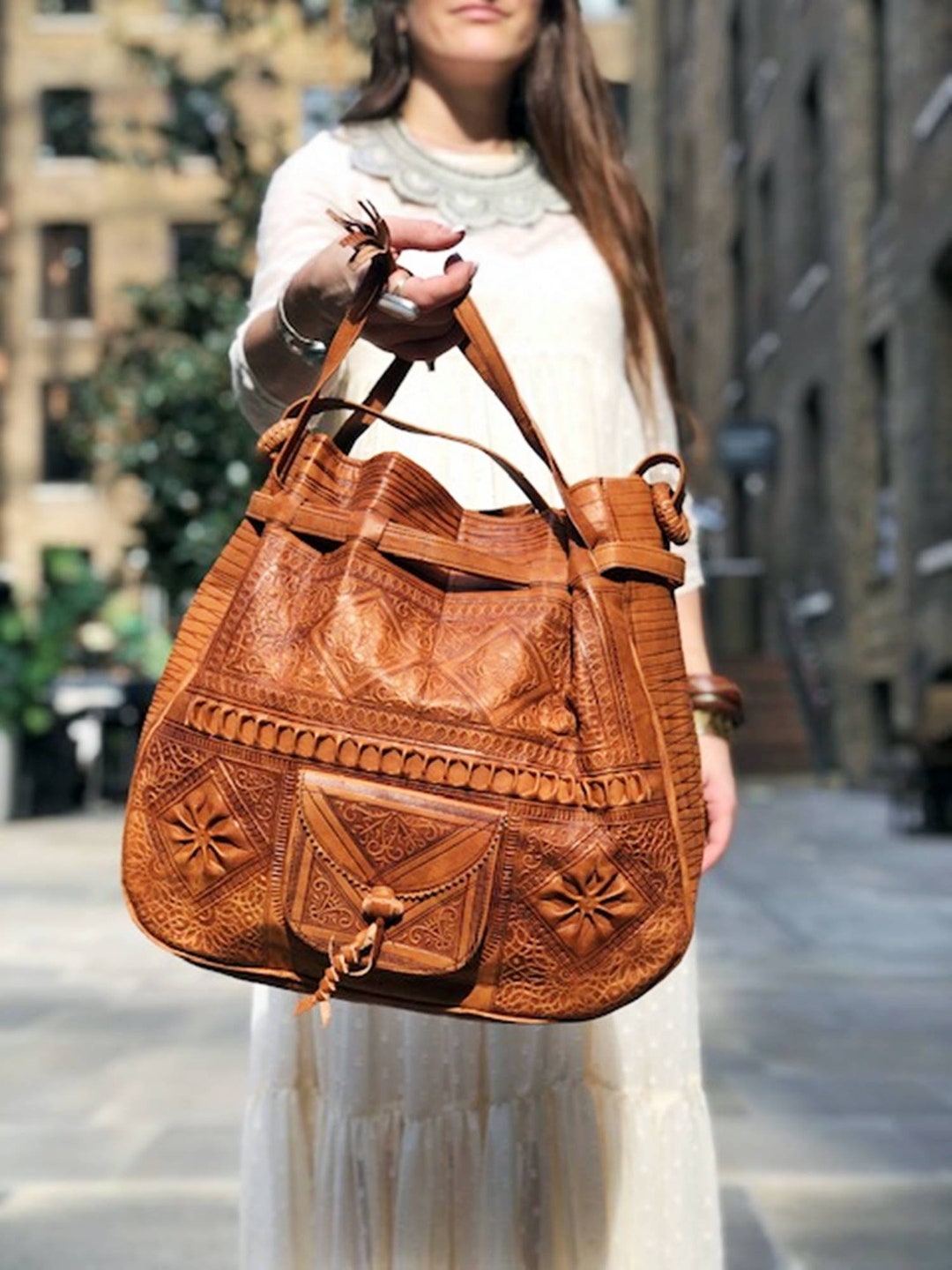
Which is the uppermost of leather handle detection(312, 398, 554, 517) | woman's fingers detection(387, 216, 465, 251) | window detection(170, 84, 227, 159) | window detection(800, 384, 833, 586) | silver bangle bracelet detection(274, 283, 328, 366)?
woman's fingers detection(387, 216, 465, 251)

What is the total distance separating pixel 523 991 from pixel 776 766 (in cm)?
1855

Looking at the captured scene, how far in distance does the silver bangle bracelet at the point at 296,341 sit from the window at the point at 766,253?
2184 cm

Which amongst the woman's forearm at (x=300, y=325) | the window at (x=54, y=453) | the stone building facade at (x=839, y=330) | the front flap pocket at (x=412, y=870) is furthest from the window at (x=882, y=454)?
the window at (x=54, y=453)

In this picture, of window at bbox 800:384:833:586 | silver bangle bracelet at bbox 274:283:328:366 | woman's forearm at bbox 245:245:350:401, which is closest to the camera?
woman's forearm at bbox 245:245:350:401

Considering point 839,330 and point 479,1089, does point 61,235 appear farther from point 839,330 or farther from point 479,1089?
point 479,1089

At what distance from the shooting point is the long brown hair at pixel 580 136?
2.34 metres

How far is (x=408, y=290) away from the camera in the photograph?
1793 mm

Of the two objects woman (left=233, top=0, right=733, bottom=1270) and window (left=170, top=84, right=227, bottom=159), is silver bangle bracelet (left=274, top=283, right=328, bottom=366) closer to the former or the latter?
woman (left=233, top=0, right=733, bottom=1270)

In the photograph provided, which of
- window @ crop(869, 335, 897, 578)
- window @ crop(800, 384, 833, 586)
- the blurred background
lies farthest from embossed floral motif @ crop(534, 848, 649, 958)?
window @ crop(800, 384, 833, 586)

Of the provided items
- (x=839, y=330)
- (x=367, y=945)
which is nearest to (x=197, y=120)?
(x=839, y=330)

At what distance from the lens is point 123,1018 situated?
571 cm

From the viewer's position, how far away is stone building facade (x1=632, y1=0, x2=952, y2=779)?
14.9 metres

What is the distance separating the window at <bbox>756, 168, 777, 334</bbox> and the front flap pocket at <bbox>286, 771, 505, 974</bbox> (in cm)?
2225

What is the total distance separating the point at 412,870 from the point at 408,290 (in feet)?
1.78
